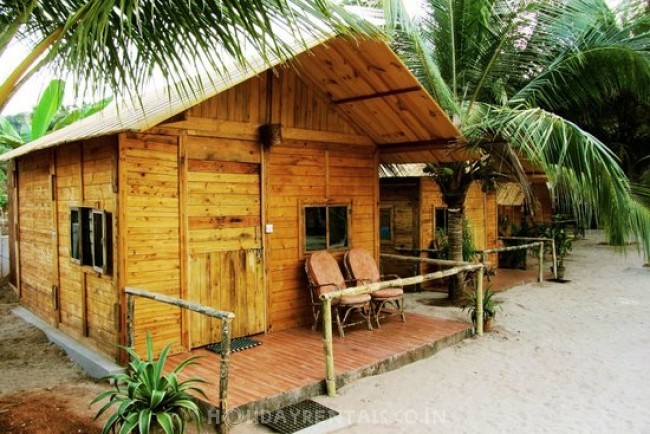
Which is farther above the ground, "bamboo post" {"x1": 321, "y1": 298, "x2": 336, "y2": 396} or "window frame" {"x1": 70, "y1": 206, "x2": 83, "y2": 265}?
"window frame" {"x1": 70, "y1": 206, "x2": 83, "y2": 265}

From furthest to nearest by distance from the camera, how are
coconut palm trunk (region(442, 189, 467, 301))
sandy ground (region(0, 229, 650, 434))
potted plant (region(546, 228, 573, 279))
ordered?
potted plant (region(546, 228, 573, 279)) < coconut palm trunk (region(442, 189, 467, 301)) < sandy ground (region(0, 229, 650, 434))

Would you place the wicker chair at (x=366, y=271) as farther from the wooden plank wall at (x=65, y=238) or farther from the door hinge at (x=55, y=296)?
the door hinge at (x=55, y=296)

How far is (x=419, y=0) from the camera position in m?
8.50

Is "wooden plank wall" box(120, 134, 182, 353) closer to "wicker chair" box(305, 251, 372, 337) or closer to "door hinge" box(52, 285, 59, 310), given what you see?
"wicker chair" box(305, 251, 372, 337)

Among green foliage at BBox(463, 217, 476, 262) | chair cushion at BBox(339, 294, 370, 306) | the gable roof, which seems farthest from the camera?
green foliage at BBox(463, 217, 476, 262)

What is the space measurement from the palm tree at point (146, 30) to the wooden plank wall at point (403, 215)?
833 centimetres

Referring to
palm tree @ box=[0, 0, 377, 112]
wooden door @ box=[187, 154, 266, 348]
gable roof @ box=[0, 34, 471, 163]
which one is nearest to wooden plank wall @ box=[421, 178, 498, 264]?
gable roof @ box=[0, 34, 471, 163]

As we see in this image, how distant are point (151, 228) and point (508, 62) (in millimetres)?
6473

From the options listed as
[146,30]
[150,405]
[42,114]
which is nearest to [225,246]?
[150,405]

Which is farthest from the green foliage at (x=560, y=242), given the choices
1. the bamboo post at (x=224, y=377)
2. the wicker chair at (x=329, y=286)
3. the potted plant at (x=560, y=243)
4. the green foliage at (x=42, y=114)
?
the green foliage at (x=42, y=114)

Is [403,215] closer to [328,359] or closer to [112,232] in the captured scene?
[328,359]

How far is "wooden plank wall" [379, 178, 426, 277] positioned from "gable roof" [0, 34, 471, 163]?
2.59m

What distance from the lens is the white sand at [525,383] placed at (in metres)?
4.56

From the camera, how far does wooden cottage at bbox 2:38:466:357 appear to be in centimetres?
556
